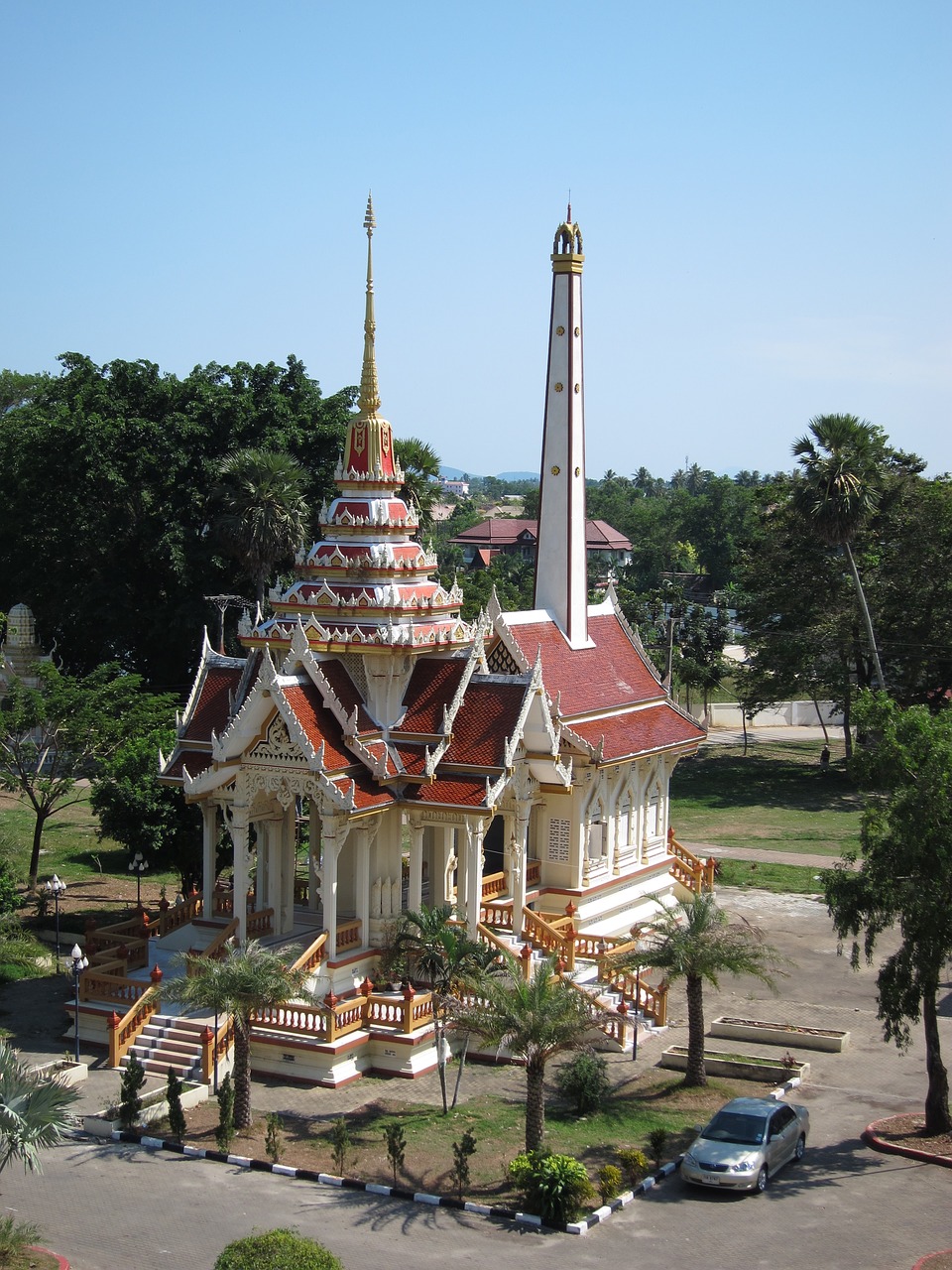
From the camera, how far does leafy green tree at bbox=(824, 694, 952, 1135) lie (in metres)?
22.6

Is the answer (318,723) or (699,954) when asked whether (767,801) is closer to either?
(318,723)

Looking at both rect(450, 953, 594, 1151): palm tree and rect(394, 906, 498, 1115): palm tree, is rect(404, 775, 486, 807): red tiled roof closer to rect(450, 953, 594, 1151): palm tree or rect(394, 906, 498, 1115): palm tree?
rect(394, 906, 498, 1115): palm tree

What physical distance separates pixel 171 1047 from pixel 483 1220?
288 inches

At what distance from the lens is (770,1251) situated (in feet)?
64.6

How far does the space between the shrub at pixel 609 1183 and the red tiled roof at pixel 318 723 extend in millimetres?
8618

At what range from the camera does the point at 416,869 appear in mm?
28484

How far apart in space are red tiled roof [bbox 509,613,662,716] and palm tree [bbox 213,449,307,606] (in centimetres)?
1224

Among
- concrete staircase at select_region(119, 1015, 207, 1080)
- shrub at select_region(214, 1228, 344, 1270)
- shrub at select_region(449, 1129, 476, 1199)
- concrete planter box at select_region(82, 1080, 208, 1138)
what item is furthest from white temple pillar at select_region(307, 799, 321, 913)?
shrub at select_region(214, 1228, 344, 1270)

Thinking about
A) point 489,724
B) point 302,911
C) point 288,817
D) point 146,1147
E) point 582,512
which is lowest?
point 146,1147

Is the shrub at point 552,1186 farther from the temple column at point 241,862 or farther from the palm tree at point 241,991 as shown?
the temple column at point 241,862

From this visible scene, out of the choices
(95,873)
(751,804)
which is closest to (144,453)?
(95,873)

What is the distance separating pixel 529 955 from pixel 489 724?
422 centimetres

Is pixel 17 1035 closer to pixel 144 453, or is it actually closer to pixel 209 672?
pixel 209 672

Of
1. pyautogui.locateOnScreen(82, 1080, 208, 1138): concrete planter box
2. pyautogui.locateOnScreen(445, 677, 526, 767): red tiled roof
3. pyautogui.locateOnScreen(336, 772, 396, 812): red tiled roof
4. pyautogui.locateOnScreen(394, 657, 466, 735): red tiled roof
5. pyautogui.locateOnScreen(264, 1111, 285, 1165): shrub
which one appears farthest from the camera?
pyautogui.locateOnScreen(394, 657, 466, 735): red tiled roof
